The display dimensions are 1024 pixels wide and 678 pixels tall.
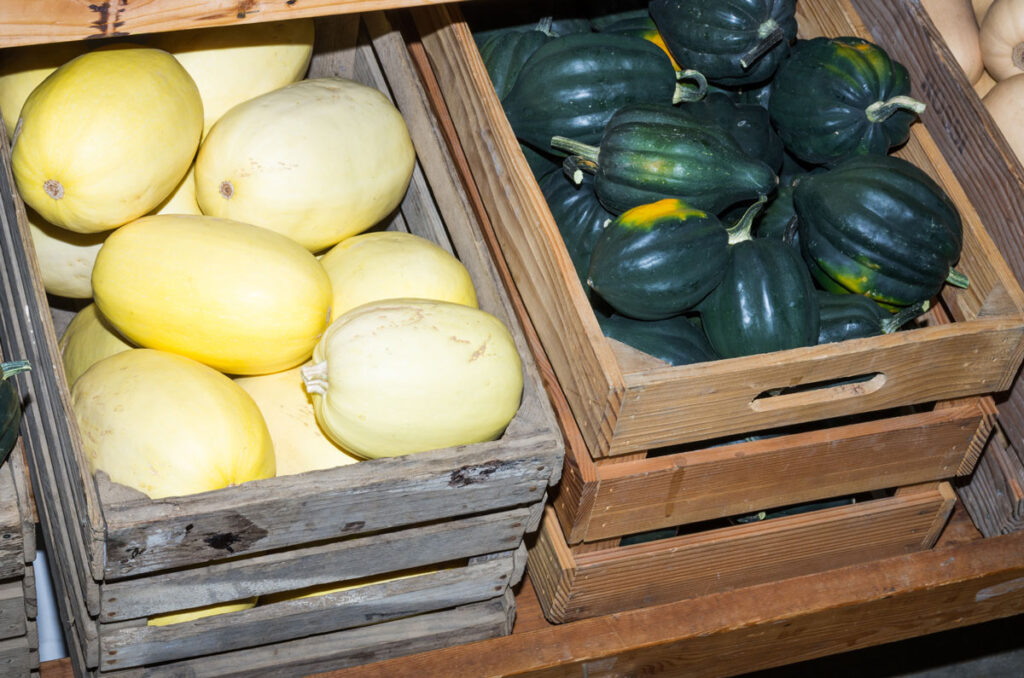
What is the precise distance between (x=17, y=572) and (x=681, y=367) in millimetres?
846

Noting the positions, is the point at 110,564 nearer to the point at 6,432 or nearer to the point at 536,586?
the point at 6,432

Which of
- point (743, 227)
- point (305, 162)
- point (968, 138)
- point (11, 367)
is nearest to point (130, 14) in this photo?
point (305, 162)

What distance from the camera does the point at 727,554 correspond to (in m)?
1.59

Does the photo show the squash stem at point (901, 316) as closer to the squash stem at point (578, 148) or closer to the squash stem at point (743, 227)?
the squash stem at point (743, 227)

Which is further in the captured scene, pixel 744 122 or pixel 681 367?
pixel 744 122

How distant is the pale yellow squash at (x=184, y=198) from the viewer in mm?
1500

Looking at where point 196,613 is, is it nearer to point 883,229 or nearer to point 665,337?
point 665,337

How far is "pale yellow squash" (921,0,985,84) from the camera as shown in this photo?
7.31 feet

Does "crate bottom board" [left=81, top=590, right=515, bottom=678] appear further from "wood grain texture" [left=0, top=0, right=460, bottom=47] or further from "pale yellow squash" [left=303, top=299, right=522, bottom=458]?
"wood grain texture" [left=0, top=0, right=460, bottom=47]

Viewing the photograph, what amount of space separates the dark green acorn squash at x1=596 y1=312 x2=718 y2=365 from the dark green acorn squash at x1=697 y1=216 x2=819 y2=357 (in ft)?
0.10

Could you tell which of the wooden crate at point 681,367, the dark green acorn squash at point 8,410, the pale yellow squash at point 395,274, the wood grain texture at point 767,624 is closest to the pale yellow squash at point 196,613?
the wood grain texture at point 767,624

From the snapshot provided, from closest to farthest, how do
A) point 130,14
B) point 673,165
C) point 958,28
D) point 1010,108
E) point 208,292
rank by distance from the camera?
point 130,14 < point 208,292 < point 673,165 < point 1010,108 < point 958,28

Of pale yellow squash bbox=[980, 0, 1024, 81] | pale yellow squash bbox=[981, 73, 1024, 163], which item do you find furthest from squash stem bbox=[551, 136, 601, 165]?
pale yellow squash bbox=[980, 0, 1024, 81]

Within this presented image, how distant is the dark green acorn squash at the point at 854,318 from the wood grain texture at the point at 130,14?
30.6 inches
